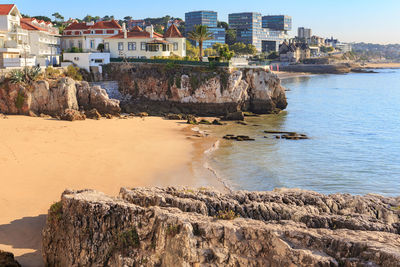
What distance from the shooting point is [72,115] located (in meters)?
38.8

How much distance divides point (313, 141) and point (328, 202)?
78.7ft

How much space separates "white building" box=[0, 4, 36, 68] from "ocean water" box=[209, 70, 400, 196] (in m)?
25.3

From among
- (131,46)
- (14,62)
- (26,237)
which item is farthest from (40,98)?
(26,237)

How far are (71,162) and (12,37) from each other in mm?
31122

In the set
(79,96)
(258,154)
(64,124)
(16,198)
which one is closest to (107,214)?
(16,198)

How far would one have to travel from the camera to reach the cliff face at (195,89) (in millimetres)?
48281

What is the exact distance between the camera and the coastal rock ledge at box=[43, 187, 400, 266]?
9547 millimetres

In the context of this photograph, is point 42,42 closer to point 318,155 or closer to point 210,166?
point 210,166

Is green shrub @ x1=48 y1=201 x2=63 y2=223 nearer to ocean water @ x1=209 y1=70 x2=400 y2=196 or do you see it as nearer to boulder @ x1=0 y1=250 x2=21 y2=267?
boulder @ x1=0 y1=250 x2=21 y2=267

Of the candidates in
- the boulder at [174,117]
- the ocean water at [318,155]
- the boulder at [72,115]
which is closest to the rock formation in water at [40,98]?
the boulder at [72,115]

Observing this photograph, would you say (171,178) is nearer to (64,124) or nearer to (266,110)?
(64,124)

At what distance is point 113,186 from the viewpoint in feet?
72.5

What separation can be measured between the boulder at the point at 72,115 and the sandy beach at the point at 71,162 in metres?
0.90

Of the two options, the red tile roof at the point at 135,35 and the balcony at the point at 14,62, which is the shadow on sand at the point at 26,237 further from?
the red tile roof at the point at 135,35
